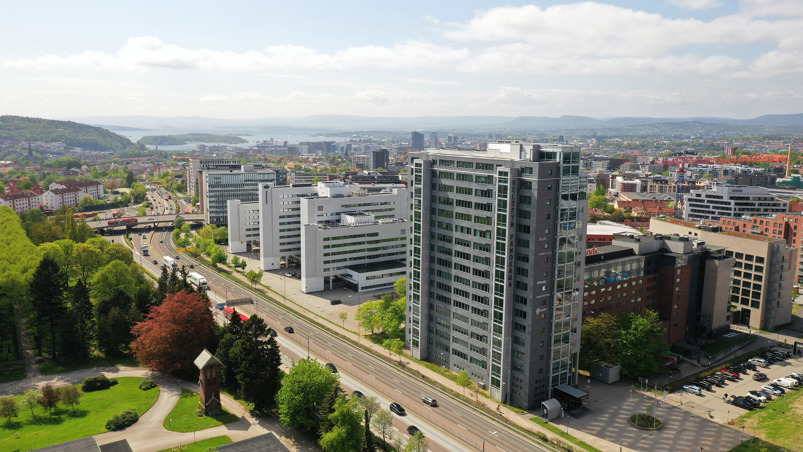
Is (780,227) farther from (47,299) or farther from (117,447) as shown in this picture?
(47,299)

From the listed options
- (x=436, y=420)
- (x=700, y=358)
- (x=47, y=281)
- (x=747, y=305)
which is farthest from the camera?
(x=747, y=305)

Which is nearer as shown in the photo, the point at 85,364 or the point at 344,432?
the point at 344,432

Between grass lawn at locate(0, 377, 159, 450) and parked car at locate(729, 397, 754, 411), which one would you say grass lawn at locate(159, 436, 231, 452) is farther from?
parked car at locate(729, 397, 754, 411)

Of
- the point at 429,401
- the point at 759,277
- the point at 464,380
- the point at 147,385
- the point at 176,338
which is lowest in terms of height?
the point at 429,401

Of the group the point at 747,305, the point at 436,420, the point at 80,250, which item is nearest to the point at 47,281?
the point at 80,250

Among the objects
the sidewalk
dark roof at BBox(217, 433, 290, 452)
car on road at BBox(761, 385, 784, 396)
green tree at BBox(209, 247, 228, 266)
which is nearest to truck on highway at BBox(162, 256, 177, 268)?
green tree at BBox(209, 247, 228, 266)

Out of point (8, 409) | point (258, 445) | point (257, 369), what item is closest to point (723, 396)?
point (258, 445)

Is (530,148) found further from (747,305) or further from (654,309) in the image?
(747,305)
